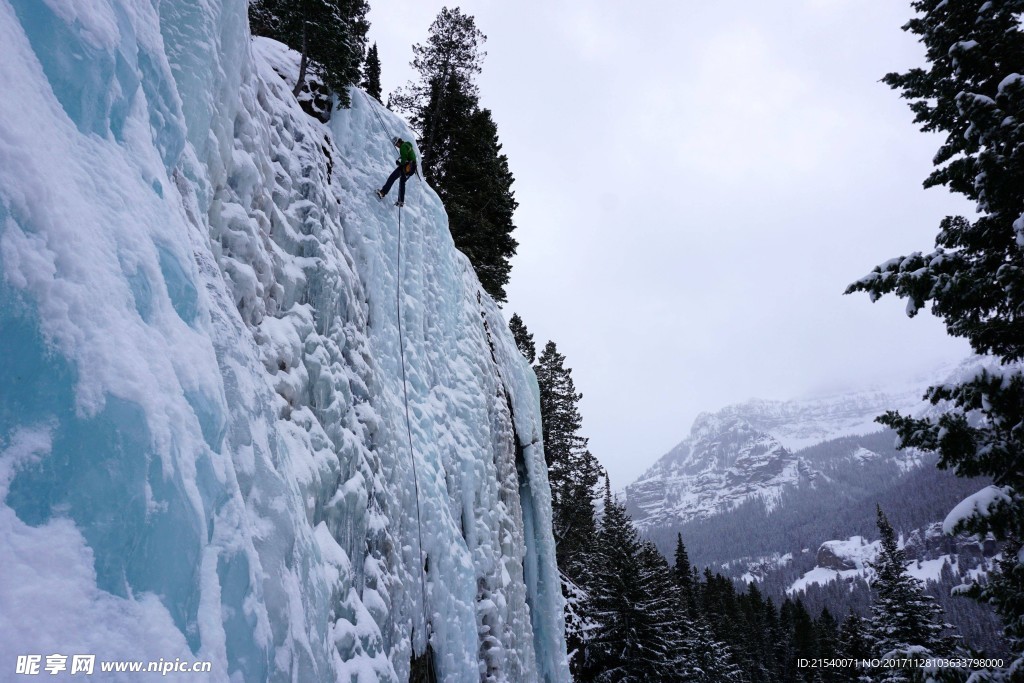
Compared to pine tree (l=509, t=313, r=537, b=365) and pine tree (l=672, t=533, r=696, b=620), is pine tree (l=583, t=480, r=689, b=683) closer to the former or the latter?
pine tree (l=509, t=313, r=537, b=365)

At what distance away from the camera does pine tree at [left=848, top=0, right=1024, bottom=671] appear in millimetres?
7180

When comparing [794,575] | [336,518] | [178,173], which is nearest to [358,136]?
[178,173]

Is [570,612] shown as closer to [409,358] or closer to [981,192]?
[409,358]

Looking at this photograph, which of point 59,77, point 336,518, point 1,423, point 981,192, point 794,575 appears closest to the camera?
point 1,423

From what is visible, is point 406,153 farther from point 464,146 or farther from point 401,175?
point 464,146

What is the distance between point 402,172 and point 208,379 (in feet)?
24.7

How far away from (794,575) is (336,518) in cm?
21083

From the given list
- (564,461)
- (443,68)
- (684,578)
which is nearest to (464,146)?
(443,68)

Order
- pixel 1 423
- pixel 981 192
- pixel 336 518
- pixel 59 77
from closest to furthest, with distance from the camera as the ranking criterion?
pixel 1 423 < pixel 59 77 < pixel 336 518 < pixel 981 192

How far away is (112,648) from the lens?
2.27 meters

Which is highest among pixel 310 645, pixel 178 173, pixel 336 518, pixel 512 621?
pixel 178 173

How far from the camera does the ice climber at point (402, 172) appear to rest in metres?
10.0

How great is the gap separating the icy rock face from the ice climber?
306mm

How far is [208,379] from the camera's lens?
3584 mm
